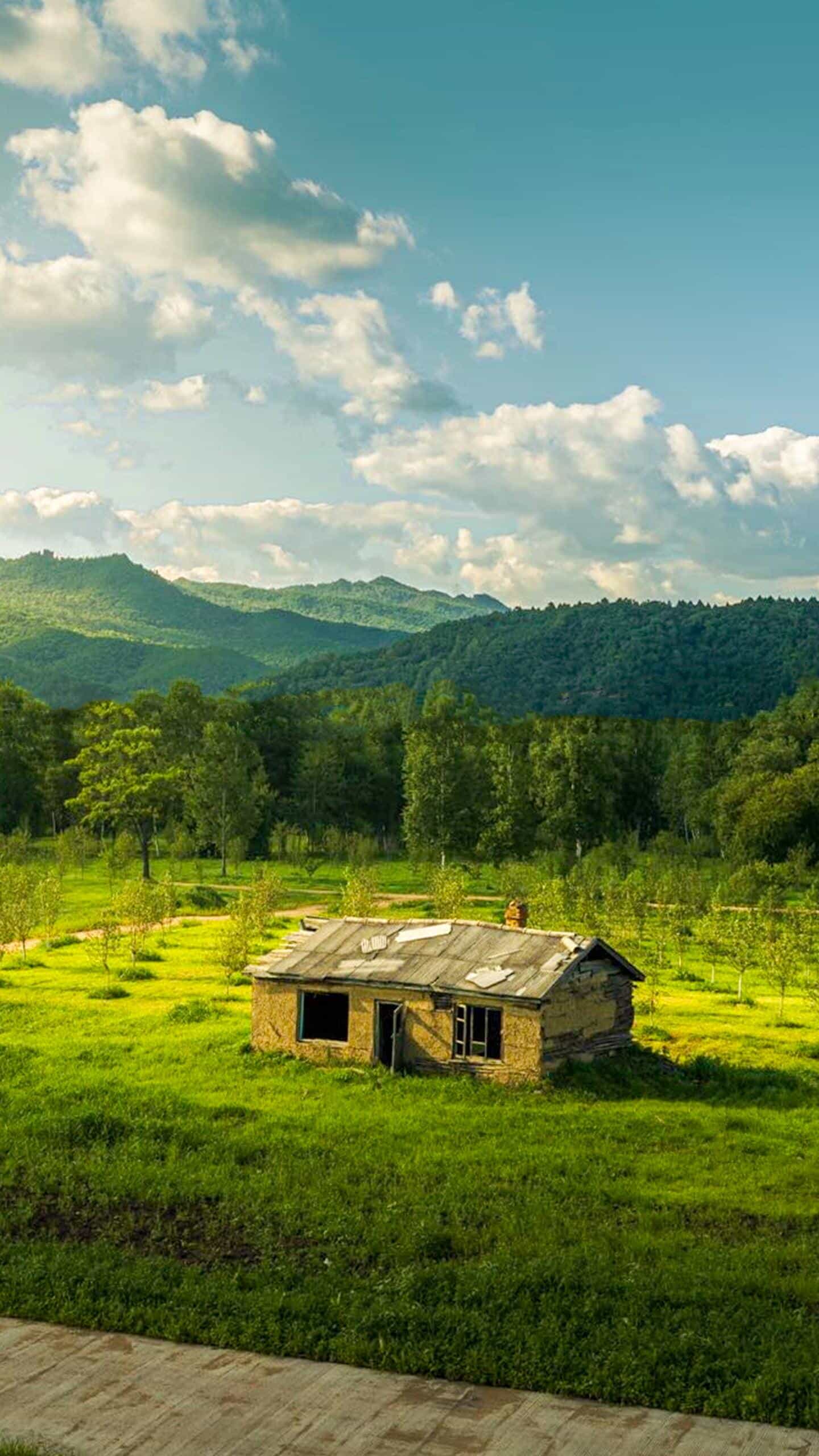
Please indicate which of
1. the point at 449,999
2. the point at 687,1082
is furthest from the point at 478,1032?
the point at 687,1082

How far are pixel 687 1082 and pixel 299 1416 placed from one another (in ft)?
66.3

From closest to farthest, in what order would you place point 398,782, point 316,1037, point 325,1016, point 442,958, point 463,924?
point 442,958
point 316,1037
point 325,1016
point 463,924
point 398,782

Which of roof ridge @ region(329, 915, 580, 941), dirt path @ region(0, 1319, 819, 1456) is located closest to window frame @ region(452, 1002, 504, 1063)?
roof ridge @ region(329, 915, 580, 941)

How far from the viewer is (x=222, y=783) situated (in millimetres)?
94250

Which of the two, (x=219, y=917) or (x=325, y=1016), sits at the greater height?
(x=325, y=1016)

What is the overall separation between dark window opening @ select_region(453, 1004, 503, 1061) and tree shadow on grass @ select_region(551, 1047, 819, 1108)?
1835mm

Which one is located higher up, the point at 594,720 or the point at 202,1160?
the point at 594,720

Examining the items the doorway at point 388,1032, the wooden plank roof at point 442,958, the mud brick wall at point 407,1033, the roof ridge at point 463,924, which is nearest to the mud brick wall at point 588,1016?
the wooden plank roof at point 442,958

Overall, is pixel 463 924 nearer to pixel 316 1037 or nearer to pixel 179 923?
pixel 316 1037

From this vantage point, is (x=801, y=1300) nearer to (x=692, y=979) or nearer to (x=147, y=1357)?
(x=147, y=1357)

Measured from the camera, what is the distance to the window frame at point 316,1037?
3412 cm

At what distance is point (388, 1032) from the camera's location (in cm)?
3400

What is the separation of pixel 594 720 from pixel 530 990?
327ft

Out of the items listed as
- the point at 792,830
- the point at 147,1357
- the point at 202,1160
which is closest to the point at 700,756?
the point at 792,830
